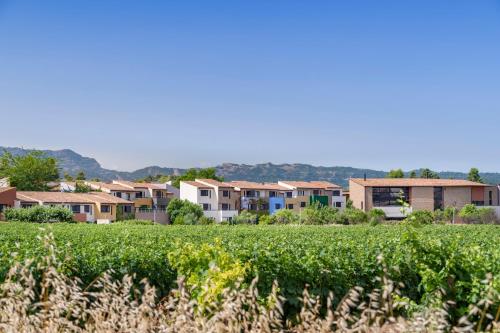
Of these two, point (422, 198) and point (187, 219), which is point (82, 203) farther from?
point (422, 198)

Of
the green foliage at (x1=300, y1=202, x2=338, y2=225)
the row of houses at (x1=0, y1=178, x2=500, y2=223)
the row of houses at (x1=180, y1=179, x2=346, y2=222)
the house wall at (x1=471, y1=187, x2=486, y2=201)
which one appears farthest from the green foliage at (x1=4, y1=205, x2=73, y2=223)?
the house wall at (x1=471, y1=187, x2=486, y2=201)

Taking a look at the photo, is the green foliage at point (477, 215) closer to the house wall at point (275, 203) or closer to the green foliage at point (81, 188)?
the house wall at point (275, 203)

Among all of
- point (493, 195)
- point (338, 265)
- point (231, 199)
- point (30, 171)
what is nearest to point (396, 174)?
point (493, 195)

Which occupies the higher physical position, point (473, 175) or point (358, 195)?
point (473, 175)

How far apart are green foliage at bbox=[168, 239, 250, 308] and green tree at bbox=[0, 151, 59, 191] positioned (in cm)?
8909

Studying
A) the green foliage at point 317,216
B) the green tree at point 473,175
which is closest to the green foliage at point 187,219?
the green foliage at point 317,216

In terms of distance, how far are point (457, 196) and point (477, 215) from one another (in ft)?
41.6

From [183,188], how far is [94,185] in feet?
48.7

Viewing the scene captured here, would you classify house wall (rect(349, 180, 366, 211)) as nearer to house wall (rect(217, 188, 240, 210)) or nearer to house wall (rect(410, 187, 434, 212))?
house wall (rect(410, 187, 434, 212))

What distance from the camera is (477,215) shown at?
3004 inches

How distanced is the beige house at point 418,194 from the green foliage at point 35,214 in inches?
1649

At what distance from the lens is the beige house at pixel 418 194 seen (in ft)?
281

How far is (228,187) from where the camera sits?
86.6 metres

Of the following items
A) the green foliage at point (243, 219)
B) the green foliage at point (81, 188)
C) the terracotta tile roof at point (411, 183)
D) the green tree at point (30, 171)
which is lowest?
the green foliage at point (243, 219)
